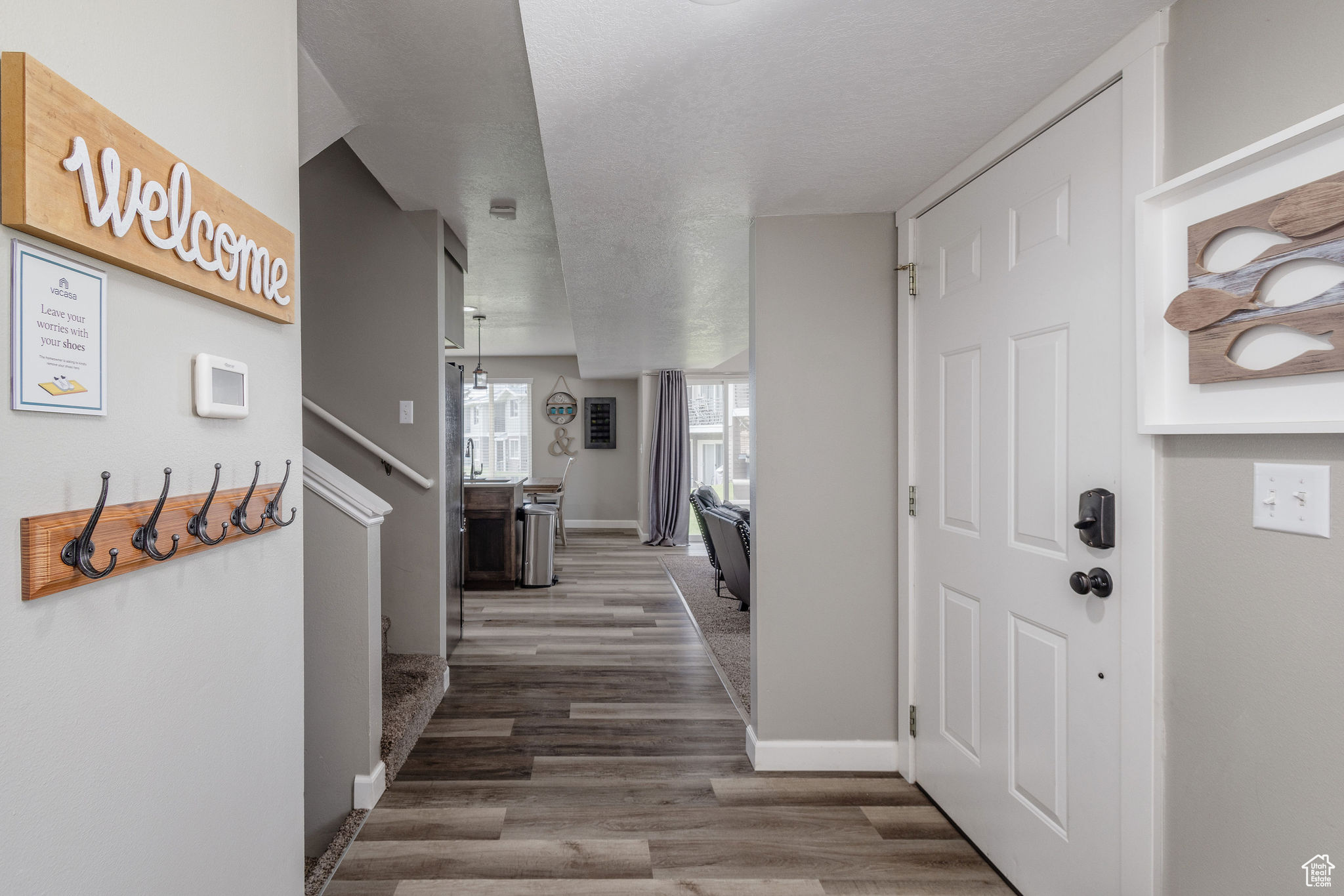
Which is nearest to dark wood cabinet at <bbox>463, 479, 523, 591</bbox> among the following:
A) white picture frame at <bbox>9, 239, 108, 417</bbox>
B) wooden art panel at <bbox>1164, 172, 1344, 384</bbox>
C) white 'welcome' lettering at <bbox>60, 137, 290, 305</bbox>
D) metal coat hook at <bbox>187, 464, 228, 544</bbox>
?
white 'welcome' lettering at <bbox>60, 137, 290, 305</bbox>

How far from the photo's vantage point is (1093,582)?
1.41m

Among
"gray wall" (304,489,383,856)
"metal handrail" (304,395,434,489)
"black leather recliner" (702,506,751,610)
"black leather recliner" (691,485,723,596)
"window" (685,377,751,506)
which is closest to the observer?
"gray wall" (304,489,383,856)

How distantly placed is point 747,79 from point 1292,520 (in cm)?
131

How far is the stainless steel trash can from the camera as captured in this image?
17.7 feet

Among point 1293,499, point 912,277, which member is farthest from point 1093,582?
point 912,277

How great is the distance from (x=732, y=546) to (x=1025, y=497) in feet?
9.30

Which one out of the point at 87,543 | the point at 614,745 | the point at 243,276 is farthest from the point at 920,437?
the point at 87,543

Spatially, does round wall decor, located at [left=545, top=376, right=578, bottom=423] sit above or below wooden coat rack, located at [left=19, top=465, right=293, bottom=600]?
above

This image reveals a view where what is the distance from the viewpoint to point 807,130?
1.70 metres

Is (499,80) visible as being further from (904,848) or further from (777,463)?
(904,848)

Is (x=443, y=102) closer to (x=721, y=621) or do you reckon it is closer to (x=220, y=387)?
(x=220, y=387)

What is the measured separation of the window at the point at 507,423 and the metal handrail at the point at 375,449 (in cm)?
577

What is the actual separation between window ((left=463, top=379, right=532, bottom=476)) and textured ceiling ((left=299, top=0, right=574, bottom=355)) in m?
5.35

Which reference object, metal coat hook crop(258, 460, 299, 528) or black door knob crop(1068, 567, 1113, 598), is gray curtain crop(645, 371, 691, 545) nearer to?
black door knob crop(1068, 567, 1113, 598)
